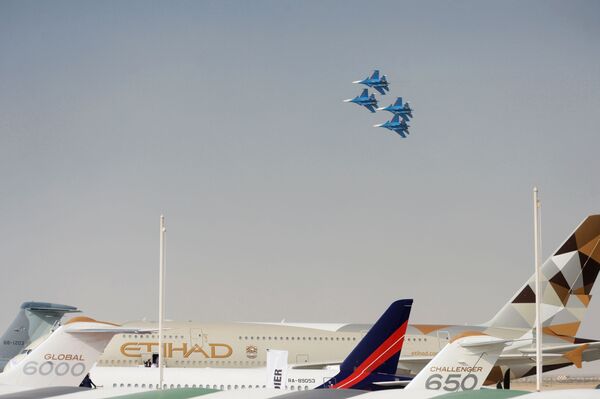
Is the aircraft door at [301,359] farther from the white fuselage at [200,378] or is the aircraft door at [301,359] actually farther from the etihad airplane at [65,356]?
the etihad airplane at [65,356]

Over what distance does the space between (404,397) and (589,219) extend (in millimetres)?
44562

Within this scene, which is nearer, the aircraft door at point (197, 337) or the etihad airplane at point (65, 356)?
the etihad airplane at point (65, 356)

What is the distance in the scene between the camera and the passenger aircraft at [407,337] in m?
52.7

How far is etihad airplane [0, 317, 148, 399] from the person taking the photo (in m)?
24.6

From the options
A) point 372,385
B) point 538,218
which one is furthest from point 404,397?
point 372,385

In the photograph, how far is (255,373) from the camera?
3378 cm

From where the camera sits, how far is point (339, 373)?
30.9 m

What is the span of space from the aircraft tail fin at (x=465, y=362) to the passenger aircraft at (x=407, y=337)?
25233mm

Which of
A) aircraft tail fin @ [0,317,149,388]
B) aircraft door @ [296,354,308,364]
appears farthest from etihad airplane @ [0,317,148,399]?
aircraft door @ [296,354,308,364]

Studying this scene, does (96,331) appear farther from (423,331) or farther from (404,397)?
(423,331)

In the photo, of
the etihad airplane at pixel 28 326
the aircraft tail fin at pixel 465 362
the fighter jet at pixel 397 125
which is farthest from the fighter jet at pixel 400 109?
the aircraft tail fin at pixel 465 362

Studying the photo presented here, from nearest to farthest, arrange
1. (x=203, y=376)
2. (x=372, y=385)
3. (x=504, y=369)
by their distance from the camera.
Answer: (x=372, y=385), (x=203, y=376), (x=504, y=369)

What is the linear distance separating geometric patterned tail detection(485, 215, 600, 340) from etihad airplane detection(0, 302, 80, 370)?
2273 centimetres

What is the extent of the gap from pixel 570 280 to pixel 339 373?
25.9 m
